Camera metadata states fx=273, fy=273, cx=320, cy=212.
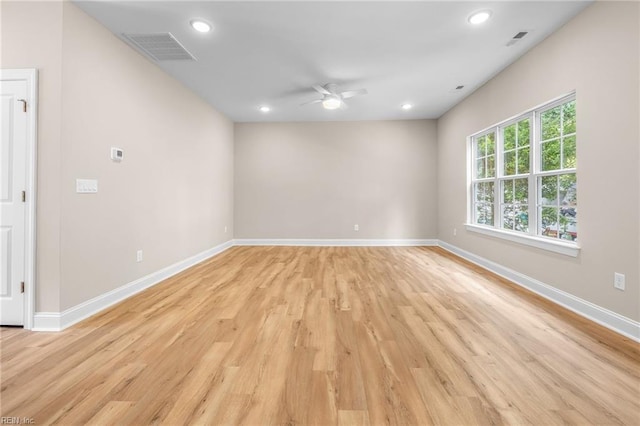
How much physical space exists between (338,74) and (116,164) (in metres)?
2.96

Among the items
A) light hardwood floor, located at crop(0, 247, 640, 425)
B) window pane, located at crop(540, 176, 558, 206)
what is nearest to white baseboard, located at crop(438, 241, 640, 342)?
light hardwood floor, located at crop(0, 247, 640, 425)

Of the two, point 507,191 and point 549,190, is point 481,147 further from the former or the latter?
point 549,190

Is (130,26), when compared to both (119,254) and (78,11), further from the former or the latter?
(119,254)

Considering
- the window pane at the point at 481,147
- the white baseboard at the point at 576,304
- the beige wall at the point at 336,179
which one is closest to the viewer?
the white baseboard at the point at 576,304

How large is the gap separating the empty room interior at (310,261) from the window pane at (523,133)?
4 centimetres

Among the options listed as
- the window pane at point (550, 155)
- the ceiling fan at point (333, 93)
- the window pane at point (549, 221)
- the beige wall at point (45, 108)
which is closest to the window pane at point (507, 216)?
the window pane at point (549, 221)

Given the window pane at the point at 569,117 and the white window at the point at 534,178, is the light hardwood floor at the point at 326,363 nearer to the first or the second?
the white window at the point at 534,178

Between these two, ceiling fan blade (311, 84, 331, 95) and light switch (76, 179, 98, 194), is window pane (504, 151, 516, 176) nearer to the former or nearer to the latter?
ceiling fan blade (311, 84, 331, 95)

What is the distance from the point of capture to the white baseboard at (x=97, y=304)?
226 centimetres

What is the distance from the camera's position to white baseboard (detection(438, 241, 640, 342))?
2.12m

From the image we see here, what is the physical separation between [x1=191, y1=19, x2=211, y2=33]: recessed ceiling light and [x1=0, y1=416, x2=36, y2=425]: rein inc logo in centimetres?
318

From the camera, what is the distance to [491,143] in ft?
14.1

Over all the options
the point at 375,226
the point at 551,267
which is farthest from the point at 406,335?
the point at 375,226

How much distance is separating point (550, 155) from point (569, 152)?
279mm
